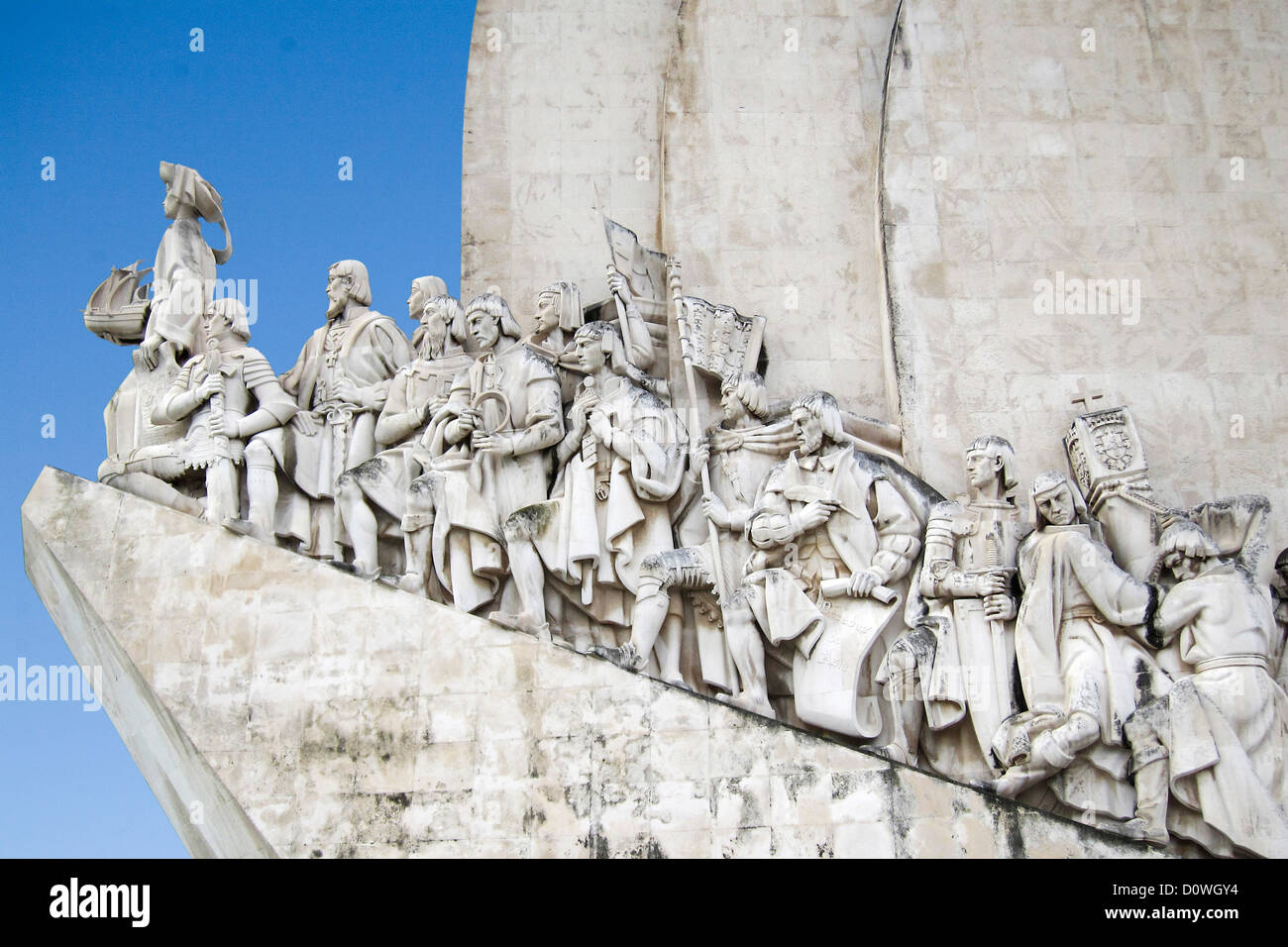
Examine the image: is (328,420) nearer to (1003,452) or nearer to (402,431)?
(402,431)

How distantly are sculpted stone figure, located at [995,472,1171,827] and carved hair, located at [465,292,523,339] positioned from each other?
3559 millimetres

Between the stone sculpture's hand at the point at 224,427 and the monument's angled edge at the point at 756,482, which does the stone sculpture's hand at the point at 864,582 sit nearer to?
the monument's angled edge at the point at 756,482

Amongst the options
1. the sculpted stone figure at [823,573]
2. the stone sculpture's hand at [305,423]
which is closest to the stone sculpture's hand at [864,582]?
the sculpted stone figure at [823,573]

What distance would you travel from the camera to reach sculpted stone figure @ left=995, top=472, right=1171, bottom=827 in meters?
9.93

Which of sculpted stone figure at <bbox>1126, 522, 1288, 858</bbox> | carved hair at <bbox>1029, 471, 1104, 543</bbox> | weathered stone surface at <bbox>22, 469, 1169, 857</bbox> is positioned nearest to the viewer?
sculpted stone figure at <bbox>1126, 522, 1288, 858</bbox>

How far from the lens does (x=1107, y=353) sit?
12148 mm

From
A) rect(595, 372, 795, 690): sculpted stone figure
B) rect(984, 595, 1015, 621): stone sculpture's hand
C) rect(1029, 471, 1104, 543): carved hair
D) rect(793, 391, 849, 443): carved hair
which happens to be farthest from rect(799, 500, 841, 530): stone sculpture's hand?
rect(1029, 471, 1104, 543): carved hair

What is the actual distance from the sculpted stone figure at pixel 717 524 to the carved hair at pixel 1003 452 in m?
1.14

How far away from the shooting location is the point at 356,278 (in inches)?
502

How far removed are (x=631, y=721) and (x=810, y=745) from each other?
977 millimetres

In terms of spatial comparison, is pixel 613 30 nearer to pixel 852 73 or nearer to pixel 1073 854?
pixel 852 73

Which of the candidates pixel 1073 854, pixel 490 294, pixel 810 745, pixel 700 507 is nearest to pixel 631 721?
pixel 810 745

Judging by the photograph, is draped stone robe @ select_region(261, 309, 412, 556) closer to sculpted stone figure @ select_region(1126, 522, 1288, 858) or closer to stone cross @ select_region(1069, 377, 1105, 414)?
stone cross @ select_region(1069, 377, 1105, 414)

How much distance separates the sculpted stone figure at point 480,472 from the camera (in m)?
11.1
